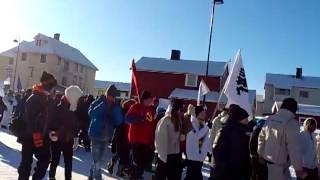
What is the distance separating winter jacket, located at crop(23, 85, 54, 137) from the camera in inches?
286

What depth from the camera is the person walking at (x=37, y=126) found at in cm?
726

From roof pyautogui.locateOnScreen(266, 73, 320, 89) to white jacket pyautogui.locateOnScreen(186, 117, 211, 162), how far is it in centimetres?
4636

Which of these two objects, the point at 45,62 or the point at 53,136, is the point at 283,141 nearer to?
the point at 53,136

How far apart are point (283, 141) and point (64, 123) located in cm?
367

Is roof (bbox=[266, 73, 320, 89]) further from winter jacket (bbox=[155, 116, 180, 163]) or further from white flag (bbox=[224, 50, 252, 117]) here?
winter jacket (bbox=[155, 116, 180, 163])

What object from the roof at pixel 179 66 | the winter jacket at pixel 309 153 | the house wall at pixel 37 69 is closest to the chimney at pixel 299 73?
the roof at pixel 179 66

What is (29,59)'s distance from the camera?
62781mm

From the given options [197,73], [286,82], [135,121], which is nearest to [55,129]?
[135,121]

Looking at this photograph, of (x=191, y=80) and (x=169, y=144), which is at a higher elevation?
(x=191, y=80)

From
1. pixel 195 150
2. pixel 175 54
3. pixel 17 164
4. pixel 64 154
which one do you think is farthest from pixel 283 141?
pixel 175 54

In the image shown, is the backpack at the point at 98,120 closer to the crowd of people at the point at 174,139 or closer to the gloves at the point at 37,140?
the crowd of people at the point at 174,139

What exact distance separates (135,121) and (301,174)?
3.48 metres

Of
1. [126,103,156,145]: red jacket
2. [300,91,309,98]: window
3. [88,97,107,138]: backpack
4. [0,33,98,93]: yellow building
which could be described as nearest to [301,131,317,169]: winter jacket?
[126,103,156,145]: red jacket

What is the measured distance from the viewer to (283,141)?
6512 millimetres
